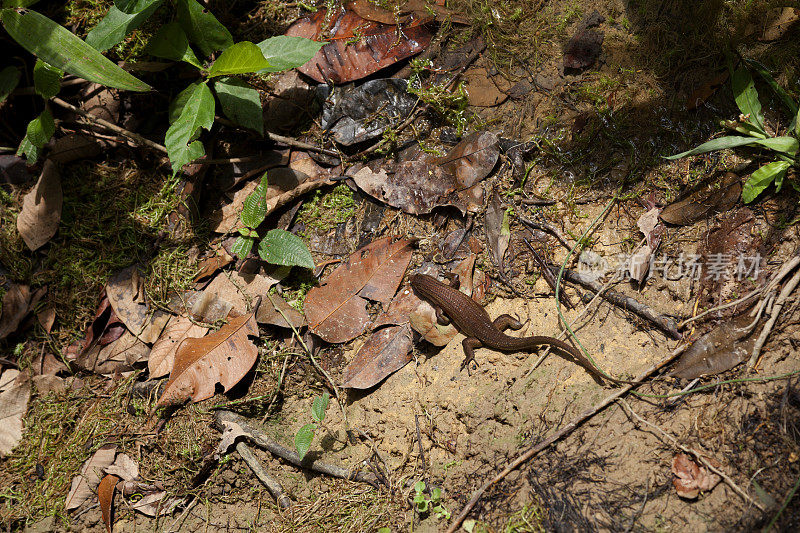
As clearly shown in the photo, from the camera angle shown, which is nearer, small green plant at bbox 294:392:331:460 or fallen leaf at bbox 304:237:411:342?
small green plant at bbox 294:392:331:460

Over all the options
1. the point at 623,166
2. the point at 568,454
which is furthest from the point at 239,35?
the point at 568,454

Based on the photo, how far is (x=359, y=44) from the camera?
16.2ft

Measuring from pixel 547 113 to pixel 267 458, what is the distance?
392 centimetres

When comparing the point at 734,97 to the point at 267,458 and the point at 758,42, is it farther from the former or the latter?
the point at 267,458

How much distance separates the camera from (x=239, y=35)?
5074 mm

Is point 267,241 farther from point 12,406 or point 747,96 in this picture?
point 747,96

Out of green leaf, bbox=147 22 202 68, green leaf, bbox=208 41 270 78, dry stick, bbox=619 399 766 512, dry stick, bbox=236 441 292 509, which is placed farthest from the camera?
green leaf, bbox=147 22 202 68

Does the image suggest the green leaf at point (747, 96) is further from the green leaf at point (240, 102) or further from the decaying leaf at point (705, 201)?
the green leaf at point (240, 102)

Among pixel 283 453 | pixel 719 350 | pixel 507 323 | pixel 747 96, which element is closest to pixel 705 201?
pixel 747 96

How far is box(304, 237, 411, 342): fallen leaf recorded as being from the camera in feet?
14.5

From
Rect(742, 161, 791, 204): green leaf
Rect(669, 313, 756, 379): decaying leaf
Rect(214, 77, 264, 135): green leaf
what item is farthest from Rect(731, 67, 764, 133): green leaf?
Rect(214, 77, 264, 135): green leaf

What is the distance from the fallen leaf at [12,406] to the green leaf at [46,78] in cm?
274

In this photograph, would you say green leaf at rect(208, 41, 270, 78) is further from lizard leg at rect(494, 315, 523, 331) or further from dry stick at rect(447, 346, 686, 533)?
dry stick at rect(447, 346, 686, 533)

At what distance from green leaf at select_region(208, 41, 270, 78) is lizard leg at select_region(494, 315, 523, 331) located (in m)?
2.76
